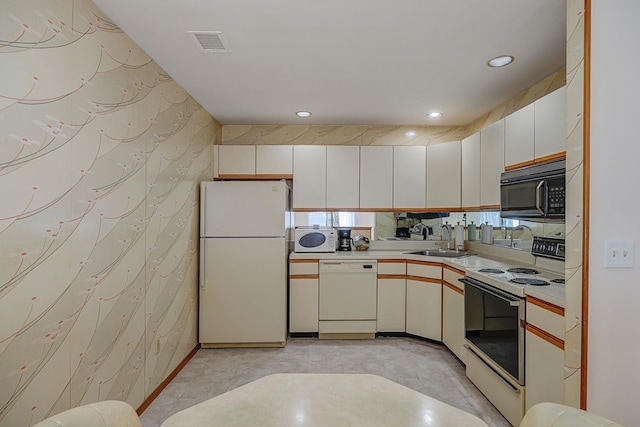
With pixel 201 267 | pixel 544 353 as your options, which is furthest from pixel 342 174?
pixel 544 353

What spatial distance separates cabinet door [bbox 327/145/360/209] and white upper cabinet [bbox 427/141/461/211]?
84cm

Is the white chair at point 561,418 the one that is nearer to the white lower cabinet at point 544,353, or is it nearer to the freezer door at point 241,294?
the white lower cabinet at point 544,353

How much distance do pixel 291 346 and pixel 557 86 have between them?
328 cm

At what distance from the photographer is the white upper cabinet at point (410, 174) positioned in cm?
402

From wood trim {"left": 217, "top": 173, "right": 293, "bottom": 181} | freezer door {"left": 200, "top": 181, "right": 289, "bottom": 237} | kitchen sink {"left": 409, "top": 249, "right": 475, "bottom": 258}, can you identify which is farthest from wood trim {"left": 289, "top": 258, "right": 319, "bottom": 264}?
kitchen sink {"left": 409, "top": 249, "right": 475, "bottom": 258}

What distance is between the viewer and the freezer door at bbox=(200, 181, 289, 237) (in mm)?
3486

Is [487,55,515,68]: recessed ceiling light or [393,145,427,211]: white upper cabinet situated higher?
[487,55,515,68]: recessed ceiling light

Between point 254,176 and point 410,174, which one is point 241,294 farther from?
point 410,174

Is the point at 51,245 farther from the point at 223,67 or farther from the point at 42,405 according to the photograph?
the point at 223,67

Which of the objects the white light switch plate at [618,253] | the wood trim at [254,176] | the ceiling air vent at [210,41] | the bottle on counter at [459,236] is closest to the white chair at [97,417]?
the white light switch plate at [618,253]

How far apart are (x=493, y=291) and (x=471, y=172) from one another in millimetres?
1572

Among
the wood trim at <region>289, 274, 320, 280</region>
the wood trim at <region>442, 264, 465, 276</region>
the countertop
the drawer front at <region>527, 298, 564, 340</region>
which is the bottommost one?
the wood trim at <region>289, 274, 320, 280</region>

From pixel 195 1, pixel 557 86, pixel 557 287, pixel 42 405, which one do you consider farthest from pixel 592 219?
pixel 42 405

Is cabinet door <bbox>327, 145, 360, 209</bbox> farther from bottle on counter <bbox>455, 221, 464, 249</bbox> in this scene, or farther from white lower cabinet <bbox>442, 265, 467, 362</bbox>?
white lower cabinet <bbox>442, 265, 467, 362</bbox>
